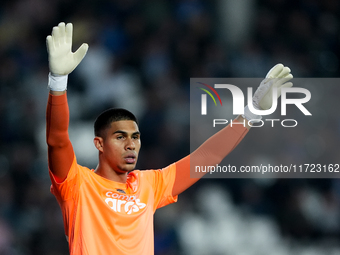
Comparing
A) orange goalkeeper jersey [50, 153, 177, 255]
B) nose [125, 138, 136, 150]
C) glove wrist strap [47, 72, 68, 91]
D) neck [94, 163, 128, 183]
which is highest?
glove wrist strap [47, 72, 68, 91]

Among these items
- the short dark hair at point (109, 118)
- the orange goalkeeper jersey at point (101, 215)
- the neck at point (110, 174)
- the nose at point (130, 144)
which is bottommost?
the orange goalkeeper jersey at point (101, 215)

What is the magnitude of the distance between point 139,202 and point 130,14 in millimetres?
3715

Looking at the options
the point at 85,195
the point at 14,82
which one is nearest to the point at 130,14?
the point at 14,82

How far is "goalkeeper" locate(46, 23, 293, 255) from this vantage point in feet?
8.32

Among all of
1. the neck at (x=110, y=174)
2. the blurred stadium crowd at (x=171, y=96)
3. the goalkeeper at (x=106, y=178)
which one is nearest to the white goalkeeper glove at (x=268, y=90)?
the goalkeeper at (x=106, y=178)

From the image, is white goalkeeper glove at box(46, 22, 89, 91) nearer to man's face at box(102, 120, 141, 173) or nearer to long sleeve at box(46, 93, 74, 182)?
long sleeve at box(46, 93, 74, 182)

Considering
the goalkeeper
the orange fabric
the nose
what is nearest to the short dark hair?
the goalkeeper

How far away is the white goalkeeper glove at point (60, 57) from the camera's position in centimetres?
252

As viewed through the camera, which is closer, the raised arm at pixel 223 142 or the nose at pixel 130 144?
the nose at pixel 130 144

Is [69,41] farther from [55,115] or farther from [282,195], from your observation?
[282,195]

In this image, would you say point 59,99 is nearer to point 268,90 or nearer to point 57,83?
point 57,83

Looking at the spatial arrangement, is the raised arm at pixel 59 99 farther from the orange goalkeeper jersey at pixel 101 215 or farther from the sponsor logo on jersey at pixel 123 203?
the sponsor logo on jersey at pixel 123 203

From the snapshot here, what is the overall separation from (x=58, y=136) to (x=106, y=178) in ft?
1.83

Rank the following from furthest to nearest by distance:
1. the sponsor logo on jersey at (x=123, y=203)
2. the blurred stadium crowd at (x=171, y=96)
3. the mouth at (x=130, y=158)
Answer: the blurred stadium crowd at (x=171, y=96), the mouth at (x=130, y=158), the sponsor logo on jersey at (x=123, y=203)
